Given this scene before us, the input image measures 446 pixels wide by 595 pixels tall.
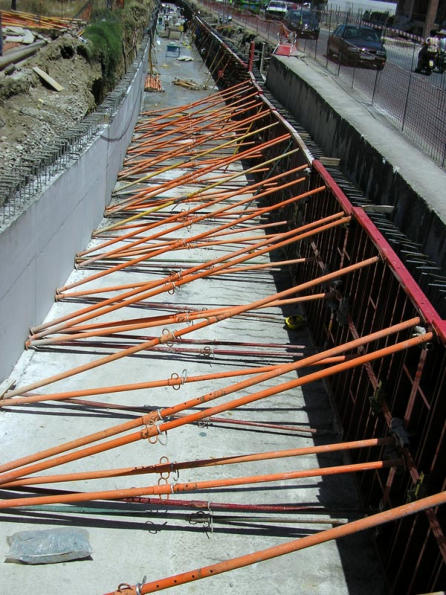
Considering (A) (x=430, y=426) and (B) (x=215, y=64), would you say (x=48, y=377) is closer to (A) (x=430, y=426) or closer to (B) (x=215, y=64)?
(A) (x=430, y=426)

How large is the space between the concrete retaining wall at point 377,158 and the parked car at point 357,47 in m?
5.80

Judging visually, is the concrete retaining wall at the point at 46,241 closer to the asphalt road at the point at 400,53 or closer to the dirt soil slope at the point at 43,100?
the dirt soil slope at the point at 43,100

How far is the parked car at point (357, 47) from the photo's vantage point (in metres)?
24.7

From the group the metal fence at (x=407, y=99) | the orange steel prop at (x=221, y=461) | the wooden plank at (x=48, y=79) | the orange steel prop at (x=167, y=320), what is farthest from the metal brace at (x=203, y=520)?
the wooden plank at (x=48, y=79)

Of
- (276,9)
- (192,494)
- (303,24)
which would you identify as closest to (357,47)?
(303,24)

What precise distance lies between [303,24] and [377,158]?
3650 centimetres

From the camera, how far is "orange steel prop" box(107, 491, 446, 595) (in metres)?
4.93

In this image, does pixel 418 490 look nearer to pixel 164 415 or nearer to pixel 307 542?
pixel 307 542

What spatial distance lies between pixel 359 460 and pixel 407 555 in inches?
68.7

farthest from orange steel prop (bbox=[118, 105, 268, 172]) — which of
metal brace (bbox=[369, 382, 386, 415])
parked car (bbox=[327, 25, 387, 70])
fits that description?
metal brace (bbox=[369, 382, 386, 415])

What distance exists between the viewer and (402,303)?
22.5 feet

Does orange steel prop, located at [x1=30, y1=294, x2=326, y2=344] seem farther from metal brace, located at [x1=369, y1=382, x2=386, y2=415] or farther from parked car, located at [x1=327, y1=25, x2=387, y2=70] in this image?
parked car, located at [x1=327, y1=25, x2=387, y2=70]

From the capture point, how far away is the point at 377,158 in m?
11.1

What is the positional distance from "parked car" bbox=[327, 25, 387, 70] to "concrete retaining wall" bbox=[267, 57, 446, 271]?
5.80 metres
